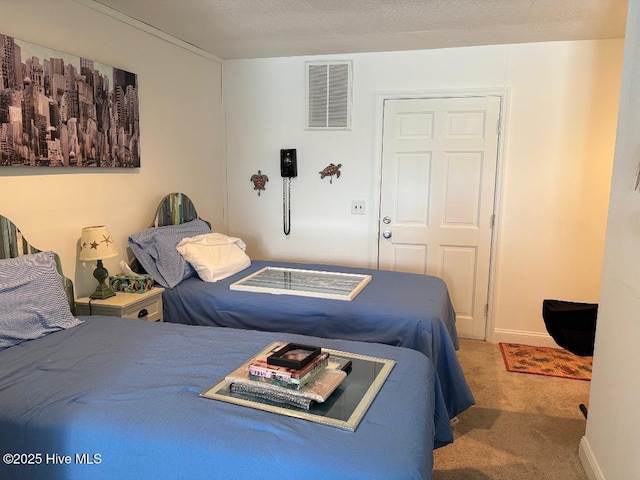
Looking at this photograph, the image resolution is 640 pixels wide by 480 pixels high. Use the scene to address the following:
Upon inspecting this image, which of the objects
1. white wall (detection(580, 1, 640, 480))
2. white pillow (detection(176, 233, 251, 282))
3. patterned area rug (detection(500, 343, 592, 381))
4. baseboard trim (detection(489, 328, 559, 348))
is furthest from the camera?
baseboard trim (detection(489, 328, 559, 348))

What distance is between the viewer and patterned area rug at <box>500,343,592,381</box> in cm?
338

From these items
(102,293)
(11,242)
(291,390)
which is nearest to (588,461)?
(291,390)

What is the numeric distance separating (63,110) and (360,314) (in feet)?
6.57

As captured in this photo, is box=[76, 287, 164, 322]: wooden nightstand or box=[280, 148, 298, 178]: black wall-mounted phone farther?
box=[280, 148, 298, 178]: black wall-mounted phone

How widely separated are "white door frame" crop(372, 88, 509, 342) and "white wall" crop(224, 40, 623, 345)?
0.08 feet

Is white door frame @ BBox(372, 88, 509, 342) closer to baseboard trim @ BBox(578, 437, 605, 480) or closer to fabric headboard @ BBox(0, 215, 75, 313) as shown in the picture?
baseboard trim @ BBox(578, 437, 605, 480)

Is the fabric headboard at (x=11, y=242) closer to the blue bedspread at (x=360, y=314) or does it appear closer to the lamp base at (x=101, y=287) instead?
the lamp base at (x=101, y=287)

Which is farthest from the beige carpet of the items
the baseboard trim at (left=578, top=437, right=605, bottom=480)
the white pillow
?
the white pillow

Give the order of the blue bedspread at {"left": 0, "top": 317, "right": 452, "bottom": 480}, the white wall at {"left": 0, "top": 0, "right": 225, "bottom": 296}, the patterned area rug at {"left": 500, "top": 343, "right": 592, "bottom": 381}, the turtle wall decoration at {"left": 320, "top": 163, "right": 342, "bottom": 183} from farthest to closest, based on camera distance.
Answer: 1. the turtle wall decoration at {"left": 320, "top": 163, "right": 342, "bottom": 183}
2. the patterned area rug at {"left": 500, "top": 343, "right": 592, "bottom": 381}
3. the white wall at {"left": 0, "top": 0, "right": 225, "bottom": 296}
4. the blue bedspread at {"left": 0, "top": 317, "right": 452, "bottom": 480}

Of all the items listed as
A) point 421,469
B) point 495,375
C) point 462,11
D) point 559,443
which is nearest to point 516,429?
point 559,443

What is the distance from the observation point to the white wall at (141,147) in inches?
97.7

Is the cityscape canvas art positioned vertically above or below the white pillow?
above

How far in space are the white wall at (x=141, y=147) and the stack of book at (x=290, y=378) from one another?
1615 millimetres

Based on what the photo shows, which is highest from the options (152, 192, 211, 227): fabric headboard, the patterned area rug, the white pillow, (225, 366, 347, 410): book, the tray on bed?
(152, 192, 211, 227): fabric headboard
